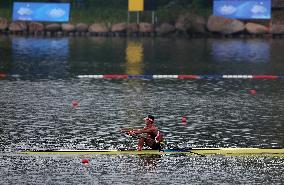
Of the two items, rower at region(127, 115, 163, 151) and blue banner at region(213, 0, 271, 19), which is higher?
blue banner at region(213, 0, 271, 19)

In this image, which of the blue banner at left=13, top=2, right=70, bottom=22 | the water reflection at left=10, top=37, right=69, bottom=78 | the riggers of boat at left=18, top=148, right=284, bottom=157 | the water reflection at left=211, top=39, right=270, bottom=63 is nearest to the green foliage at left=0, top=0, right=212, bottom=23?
the blue banner at left=13, top=2, right=70, bottom=22

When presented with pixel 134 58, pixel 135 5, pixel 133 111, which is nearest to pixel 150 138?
pixel 133 111

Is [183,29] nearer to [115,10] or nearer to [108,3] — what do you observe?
[115,10]

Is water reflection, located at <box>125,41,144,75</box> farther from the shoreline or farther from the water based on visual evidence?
the shoreline

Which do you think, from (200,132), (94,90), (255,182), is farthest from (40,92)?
(255,182)

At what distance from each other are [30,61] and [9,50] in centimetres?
938

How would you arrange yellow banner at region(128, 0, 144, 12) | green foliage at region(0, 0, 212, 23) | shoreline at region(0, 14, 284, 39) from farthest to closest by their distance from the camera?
green foliage at region(0, 0, 212, 23)
yellow banner at region(128, 0, 144, 12)
shoreline at region(0, 14, 284, 39)

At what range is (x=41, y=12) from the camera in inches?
4385

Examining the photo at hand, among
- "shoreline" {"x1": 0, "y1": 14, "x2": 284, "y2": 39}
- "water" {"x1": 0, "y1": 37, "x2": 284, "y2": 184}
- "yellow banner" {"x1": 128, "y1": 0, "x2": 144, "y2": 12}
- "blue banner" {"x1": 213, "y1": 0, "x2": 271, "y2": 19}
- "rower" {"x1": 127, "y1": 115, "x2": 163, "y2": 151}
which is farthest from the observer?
"blue banner" {"x1": 213, "y1": 0, "x2": 271, "y2": 19}

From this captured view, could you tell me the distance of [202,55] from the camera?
87.4m

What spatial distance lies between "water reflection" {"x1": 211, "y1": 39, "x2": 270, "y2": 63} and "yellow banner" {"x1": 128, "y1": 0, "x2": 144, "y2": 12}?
10291 millimetres

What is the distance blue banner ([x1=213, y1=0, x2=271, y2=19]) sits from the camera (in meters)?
110

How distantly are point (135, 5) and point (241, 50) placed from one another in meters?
19.9

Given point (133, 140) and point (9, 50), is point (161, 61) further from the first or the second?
point (133, 140)
